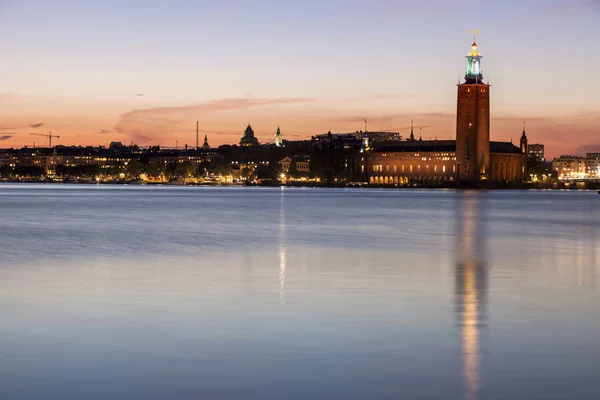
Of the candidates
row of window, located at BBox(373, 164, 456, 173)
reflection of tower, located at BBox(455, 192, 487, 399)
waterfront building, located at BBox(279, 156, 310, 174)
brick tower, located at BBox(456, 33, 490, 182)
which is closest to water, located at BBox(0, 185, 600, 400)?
reflection of tower, located at BBox(455, 192, 487, 399)

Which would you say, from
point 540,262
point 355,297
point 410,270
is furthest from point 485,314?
point 540,262

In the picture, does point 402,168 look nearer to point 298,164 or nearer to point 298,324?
point 298,164

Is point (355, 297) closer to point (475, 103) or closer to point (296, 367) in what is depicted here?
point (296, 367)

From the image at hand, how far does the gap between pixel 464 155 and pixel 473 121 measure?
14.0 ft

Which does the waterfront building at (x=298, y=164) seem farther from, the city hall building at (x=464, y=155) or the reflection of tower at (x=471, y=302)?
the reflection of tower at (x=471, y=302)

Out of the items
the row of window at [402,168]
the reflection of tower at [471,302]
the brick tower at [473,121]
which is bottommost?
the reflection of tower at [471,302]

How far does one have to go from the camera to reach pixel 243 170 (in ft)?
561

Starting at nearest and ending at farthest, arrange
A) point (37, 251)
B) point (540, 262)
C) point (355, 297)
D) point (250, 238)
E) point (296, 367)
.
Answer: point (296, 367) < point (355, 297) < point (540, 262) < point (37, 251) < point (250, 238)

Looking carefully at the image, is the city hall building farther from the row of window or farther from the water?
the water

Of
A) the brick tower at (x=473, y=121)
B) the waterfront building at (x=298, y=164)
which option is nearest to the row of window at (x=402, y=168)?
A: the brick tower at (x=473, y=121)

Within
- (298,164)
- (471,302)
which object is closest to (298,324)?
(471,302)

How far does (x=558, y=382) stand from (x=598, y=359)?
3.31ft

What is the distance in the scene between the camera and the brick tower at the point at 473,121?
118 meters

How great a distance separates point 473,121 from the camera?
118 metres
